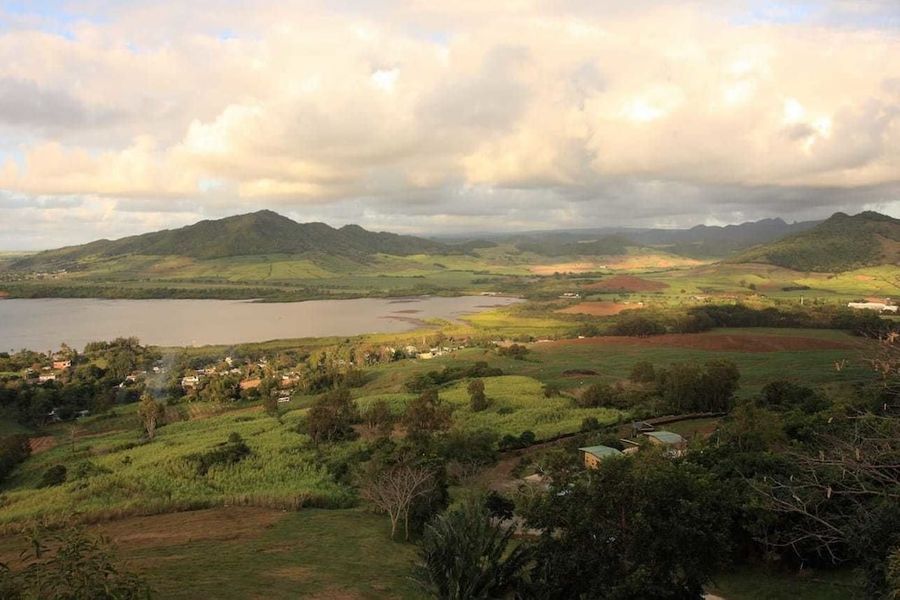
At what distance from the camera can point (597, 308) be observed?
424 feet

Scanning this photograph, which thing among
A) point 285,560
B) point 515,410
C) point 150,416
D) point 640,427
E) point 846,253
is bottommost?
point 515,410

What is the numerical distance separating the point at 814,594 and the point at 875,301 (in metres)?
134

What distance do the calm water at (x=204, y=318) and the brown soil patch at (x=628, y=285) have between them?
101 ft

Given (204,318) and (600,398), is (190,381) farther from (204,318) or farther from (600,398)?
(204,318)

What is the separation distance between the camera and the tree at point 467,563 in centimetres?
1328

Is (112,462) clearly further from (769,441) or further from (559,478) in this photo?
(769,441)

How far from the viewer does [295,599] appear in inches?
589

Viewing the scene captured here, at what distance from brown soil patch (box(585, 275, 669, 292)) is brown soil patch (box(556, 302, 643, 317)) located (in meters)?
37.0

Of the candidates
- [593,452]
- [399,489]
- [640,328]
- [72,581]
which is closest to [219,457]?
[399,489]

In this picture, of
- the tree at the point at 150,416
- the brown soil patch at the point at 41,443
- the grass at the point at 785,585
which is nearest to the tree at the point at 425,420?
the tree at the point at 150,416

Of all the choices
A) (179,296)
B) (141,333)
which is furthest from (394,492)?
(179,296)

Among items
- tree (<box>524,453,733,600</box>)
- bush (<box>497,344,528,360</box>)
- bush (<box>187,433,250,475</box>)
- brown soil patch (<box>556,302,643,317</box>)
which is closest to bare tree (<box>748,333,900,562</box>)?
tree (<box>524,453,733,600</box>)

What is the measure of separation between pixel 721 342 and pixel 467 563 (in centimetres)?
7670

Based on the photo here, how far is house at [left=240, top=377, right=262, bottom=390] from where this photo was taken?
69250mm
